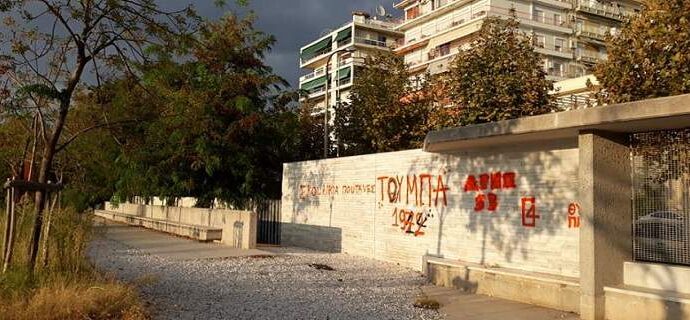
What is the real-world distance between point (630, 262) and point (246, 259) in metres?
8.37

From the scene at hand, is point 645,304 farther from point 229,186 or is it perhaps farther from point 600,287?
point 229,186

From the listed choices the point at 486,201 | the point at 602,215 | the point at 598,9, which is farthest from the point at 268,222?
the point at 598,9

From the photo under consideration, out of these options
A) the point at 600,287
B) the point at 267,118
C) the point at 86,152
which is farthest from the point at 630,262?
the point at 86,152

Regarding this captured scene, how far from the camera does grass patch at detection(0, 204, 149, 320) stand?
23.4 feet

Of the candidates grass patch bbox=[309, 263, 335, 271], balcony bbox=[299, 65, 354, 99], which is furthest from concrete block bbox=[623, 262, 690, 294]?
balcony bbox=[299, 65, 354, 99]

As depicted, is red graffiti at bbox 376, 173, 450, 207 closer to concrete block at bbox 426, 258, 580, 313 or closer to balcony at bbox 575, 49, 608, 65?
concrete block at bbox 426, 258, 580, 313

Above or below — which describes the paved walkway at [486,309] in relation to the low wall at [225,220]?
below

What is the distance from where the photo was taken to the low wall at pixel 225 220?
17.1 metres

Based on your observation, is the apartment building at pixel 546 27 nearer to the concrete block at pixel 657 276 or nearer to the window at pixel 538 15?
the window at pixel 538 15

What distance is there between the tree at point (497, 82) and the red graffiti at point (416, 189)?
4.63m

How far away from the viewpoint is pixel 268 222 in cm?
2112

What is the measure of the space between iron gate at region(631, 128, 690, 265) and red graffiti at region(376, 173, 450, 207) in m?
4.47

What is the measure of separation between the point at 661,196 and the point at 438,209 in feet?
17.1

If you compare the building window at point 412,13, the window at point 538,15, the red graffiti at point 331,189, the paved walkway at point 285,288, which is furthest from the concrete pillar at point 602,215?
the building window at point 412,13
